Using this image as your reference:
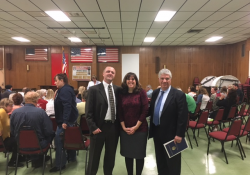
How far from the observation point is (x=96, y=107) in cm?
223

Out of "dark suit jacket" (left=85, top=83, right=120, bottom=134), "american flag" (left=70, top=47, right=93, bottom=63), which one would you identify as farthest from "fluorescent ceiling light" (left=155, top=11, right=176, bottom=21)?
"american flag" (left=70, top=47, right=93, bottom=63)

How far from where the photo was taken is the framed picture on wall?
10820 mm

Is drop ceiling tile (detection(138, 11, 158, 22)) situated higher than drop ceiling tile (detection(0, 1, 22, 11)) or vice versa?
drop ceiling tile (detection(0, 1, 22, 11))

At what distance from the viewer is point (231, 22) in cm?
609

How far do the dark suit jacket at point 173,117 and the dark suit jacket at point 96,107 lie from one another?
0.75 m

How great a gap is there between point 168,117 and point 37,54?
11.1 meters

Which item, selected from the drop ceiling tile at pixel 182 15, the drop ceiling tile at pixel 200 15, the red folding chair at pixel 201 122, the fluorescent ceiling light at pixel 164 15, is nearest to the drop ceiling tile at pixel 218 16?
the drop ceiling tile at pixel 200 15

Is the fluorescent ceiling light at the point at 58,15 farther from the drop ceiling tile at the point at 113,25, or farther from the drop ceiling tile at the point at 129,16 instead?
the drop ceiling tile at the point at 129,16

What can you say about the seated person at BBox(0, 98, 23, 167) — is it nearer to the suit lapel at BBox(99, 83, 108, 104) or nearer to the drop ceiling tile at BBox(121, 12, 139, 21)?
the suit lapel at BBox(99, 83, 108, 104)

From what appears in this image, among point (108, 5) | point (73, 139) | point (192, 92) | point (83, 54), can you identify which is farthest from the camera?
point (83, 54)

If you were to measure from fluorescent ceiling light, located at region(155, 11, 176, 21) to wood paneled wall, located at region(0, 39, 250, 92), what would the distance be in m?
5.33

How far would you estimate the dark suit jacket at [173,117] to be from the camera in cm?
198

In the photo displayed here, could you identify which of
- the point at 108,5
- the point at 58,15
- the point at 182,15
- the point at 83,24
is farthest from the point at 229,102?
the point at 58,15

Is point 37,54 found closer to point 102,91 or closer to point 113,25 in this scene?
point 113,25
